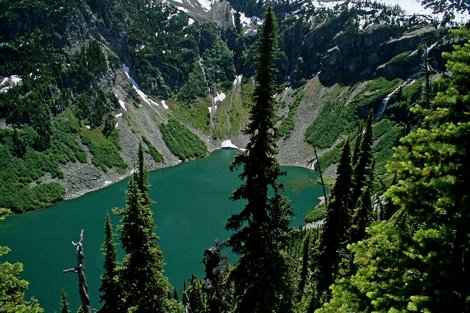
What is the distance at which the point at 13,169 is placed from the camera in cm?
13612

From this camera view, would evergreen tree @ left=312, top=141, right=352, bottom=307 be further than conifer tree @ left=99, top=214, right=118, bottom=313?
Yes

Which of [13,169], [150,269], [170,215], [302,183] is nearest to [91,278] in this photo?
[170,215]

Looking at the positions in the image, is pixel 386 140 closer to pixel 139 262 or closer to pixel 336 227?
pixel 336 227

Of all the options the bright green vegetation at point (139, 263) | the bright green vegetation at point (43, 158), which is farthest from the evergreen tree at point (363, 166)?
the bright green vegetation at point (43, 158)

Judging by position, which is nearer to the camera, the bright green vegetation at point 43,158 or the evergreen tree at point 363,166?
the evergreen tree at point 363,166

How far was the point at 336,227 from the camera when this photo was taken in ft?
118

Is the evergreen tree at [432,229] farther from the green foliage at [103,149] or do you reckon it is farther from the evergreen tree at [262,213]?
the green foliage at [103,149]

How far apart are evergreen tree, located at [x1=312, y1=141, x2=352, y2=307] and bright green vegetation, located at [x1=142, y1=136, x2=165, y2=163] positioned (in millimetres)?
153125

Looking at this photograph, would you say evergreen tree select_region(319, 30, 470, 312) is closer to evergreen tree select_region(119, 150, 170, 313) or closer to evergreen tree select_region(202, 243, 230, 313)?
evergreen tree select_region(202, 243, 230, 313)

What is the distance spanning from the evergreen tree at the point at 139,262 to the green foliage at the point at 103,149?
141 metres

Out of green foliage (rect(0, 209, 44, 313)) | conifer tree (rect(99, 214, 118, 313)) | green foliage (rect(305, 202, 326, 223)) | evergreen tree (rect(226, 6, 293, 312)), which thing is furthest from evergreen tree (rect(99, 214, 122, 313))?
green foliage (rect(305, 202, 326, 223))

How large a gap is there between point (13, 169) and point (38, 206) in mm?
19693

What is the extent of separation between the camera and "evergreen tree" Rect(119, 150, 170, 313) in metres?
25.3

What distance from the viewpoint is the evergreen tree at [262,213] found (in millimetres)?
18312
